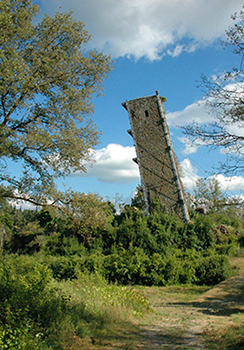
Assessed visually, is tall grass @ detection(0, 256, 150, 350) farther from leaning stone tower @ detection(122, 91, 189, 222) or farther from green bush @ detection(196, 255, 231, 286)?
leaning stone tower @ detection(122, 91, 189, 222)

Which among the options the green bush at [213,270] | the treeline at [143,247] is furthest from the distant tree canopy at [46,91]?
the green bush at [213,270]

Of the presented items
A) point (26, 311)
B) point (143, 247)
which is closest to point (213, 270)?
point (143, 247)

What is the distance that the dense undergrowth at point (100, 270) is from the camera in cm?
498

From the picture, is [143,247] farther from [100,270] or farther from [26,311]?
[26,311]

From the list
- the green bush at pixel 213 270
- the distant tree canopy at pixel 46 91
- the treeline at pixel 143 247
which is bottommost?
the green bush at pixel 213 270

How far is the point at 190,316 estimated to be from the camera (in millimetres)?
6875

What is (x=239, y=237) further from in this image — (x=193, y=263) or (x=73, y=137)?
(x=73, y=137)

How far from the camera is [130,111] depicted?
64.5 ft

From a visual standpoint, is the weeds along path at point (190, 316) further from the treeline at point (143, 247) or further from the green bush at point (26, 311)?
the green bush at point (26, 311)

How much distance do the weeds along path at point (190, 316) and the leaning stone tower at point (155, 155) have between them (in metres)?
7.18

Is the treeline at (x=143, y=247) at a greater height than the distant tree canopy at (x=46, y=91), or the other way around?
the distant tree canopy at (x=46, y=91)

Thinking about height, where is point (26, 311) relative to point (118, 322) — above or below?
above

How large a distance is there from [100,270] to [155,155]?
864 cm

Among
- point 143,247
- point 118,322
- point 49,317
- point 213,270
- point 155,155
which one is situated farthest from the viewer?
point 155,155
